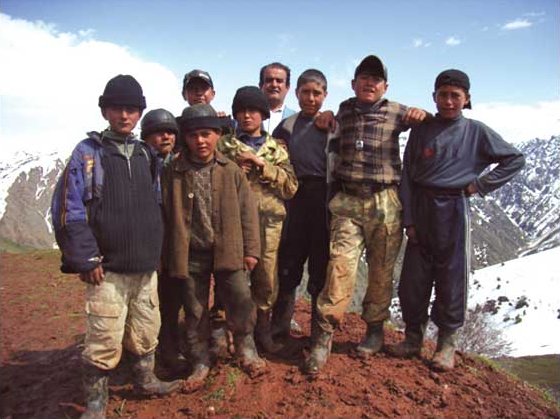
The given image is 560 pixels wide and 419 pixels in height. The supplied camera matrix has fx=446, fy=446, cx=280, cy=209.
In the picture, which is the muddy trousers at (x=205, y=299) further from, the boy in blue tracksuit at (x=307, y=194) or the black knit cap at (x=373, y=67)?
the black knit cap at (x=373, y=67)

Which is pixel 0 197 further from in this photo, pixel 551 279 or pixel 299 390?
pixel 299 390

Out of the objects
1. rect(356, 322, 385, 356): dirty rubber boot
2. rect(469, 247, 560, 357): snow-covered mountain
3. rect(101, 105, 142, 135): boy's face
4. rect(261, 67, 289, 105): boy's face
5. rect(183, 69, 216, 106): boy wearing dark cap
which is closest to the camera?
rect(101, 105, 142, 135): boy's face

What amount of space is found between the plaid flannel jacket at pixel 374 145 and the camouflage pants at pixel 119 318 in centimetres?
219

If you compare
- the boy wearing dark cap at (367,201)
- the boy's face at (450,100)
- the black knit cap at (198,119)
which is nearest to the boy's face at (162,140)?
the black knit cap at (198,119)

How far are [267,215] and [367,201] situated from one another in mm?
1013

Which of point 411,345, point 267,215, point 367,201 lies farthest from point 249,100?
point 411,345

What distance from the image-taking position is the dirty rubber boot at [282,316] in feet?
16.6

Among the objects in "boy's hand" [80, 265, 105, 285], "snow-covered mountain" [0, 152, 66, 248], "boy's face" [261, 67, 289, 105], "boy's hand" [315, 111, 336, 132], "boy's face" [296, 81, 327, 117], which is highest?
"boy's face" [261, 67, 289, 105]

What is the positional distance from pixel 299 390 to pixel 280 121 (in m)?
2.87

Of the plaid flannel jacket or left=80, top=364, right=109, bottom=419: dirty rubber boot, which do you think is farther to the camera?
the plaid flannel jacket

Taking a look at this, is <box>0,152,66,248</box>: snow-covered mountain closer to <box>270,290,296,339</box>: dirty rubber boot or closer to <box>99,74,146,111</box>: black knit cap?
<box>270,290,296,339</box>: dirty rubber boot

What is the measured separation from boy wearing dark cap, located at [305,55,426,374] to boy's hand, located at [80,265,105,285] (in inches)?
79.8

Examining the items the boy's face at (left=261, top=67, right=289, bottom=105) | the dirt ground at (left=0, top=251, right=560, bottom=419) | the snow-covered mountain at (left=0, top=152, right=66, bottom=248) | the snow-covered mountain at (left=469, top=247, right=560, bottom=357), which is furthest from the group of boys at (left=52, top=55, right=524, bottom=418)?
the snow-covered mountain at (left=0, top=152, right=66, bottom=248)

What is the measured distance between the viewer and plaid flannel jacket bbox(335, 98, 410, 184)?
445cm
